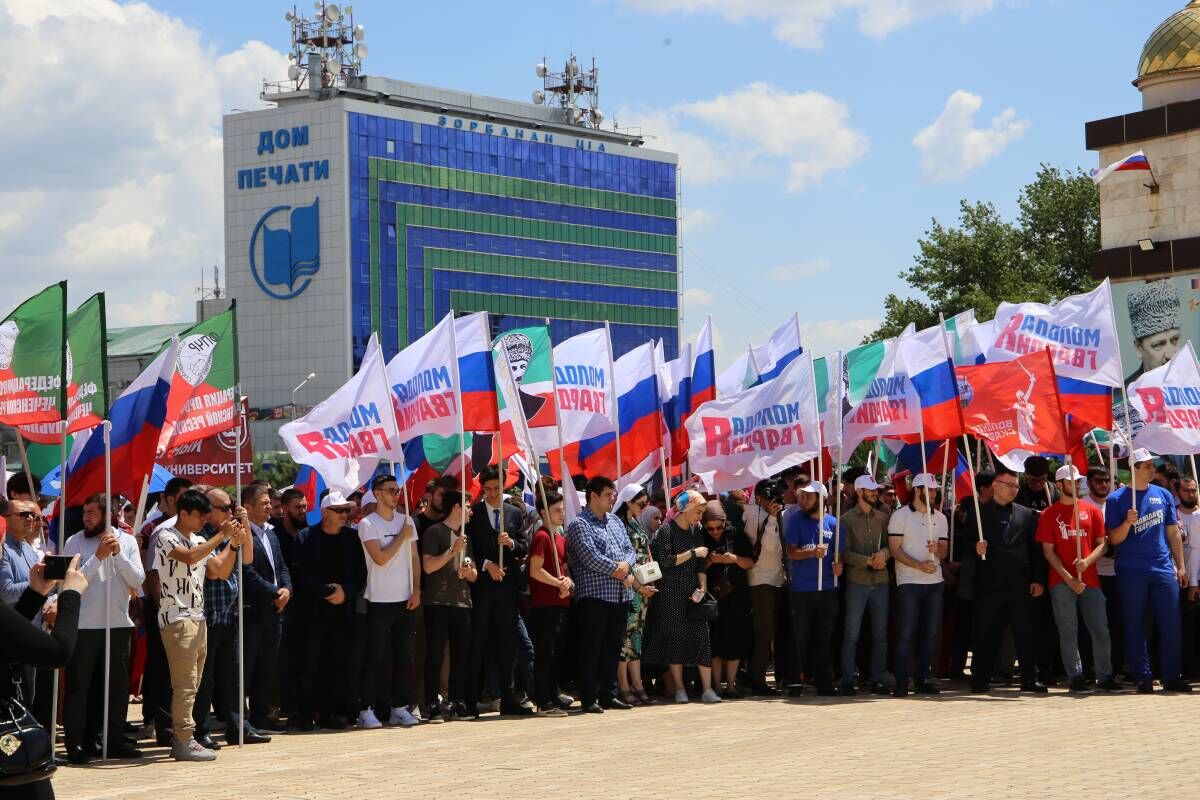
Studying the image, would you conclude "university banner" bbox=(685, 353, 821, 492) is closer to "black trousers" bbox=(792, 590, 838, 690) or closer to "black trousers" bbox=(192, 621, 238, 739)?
"black trousers" bbox=(792, 590, 838, 690)

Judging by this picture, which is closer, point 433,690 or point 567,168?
point 433,690

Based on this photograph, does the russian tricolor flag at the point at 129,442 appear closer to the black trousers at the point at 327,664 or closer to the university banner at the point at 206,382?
the university banner at the point at 206,382

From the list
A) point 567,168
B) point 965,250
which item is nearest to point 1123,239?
point 965,250

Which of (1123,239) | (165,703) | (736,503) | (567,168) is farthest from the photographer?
(567,168)

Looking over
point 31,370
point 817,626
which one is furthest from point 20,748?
point 817,626

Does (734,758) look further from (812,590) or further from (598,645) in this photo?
(812,590)

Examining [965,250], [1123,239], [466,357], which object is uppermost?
[965,250]

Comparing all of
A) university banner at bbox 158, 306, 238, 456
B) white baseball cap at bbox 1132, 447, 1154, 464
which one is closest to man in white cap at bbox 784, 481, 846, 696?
white baseball cap at bbox 1132, 447, 1154, 464

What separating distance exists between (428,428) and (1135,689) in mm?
7082

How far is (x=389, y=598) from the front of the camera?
15531mm

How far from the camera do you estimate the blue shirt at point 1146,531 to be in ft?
56.3

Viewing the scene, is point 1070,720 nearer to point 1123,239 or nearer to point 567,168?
point 1123,239

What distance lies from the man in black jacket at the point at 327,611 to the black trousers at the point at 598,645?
205 centimetres

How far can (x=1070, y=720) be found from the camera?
1473 cm
